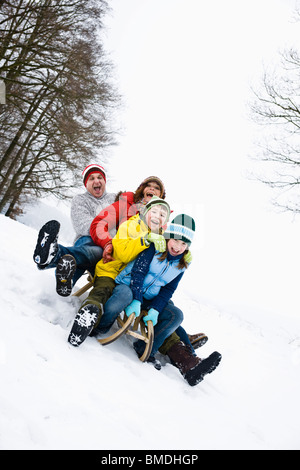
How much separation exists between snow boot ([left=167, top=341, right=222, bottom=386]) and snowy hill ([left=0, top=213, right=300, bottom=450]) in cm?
9

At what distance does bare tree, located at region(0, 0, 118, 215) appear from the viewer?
6.62 m

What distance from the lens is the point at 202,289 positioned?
9859 millimetres

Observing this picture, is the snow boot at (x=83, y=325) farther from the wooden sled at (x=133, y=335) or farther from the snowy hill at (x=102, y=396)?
the wooden sled at (x=133, y=335)

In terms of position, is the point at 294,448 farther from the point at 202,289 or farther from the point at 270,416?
the point at 202,289

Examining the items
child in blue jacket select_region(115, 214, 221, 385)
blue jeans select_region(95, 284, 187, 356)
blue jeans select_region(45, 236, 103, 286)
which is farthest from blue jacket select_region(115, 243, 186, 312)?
blue jeans select_region(45, 236, 103, 286)

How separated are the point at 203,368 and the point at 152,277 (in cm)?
91

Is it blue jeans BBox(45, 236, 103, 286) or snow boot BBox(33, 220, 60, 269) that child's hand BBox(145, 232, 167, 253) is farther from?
snow boot BBox(33, 220, 60, 269)

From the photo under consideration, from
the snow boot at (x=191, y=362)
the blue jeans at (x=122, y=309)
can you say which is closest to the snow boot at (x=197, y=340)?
the snow boot at (x=191, y=362)

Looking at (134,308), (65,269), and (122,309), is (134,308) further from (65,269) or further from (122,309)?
(65,269)

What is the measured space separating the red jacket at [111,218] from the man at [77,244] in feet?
0.37

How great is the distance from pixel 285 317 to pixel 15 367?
26.3 ft

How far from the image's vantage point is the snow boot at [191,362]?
97.7 inches

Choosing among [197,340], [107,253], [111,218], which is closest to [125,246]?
[107,253]
